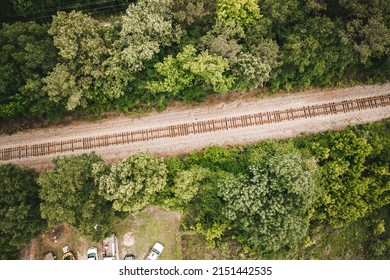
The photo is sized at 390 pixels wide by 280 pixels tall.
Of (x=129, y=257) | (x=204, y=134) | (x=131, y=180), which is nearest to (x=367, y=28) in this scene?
(x=204, y=134)

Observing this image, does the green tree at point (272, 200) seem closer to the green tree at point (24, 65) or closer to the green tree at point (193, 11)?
the green tree at point (193, 11)

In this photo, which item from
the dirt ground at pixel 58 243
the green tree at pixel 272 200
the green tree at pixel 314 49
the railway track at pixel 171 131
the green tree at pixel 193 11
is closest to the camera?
the green tree at pixel 272 200

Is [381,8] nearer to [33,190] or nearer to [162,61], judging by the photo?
[162,61]

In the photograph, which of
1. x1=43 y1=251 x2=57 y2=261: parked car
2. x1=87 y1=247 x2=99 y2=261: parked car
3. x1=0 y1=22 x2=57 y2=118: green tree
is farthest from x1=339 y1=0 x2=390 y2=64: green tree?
x1=43 y1=251 x2=57 y2=261: parked car

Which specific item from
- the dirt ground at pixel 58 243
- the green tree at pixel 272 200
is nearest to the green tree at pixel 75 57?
the dirt ground at pixel 58 243

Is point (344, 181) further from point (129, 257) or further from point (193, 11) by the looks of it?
point (129, 257)
